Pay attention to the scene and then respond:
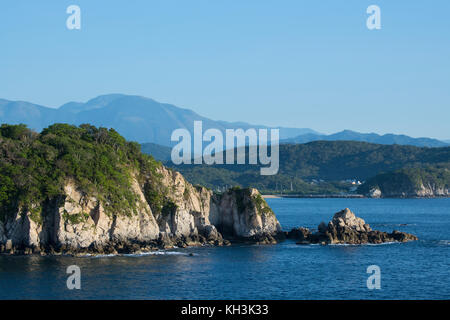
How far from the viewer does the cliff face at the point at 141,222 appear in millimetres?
60406

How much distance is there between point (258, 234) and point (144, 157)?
16.1 m

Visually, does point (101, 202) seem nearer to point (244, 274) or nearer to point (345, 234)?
point (244, 274)

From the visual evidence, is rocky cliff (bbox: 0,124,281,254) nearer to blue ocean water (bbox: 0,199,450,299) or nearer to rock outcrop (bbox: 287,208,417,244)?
blue ocean water (bbox: 0,199,450,299)

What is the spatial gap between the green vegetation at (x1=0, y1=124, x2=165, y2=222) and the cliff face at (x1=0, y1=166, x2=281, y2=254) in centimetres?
69

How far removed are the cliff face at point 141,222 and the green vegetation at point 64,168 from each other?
0.69 m

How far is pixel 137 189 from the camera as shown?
69312 mm

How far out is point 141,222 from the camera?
219 feet

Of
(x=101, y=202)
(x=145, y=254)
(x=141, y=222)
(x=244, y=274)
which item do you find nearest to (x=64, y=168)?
(x=101, y=202)

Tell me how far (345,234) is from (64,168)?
32.7 metres

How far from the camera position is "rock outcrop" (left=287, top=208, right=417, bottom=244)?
2904 inches

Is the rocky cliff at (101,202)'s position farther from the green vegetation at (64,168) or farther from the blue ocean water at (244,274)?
the blue ocean water at (244,274)

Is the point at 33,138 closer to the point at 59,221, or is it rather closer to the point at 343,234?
the point at 59,221

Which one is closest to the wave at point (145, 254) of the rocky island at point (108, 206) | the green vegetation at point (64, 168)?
the rocky island at point (108, 206)

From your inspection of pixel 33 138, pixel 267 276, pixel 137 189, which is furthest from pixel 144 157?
pixel 267 276
